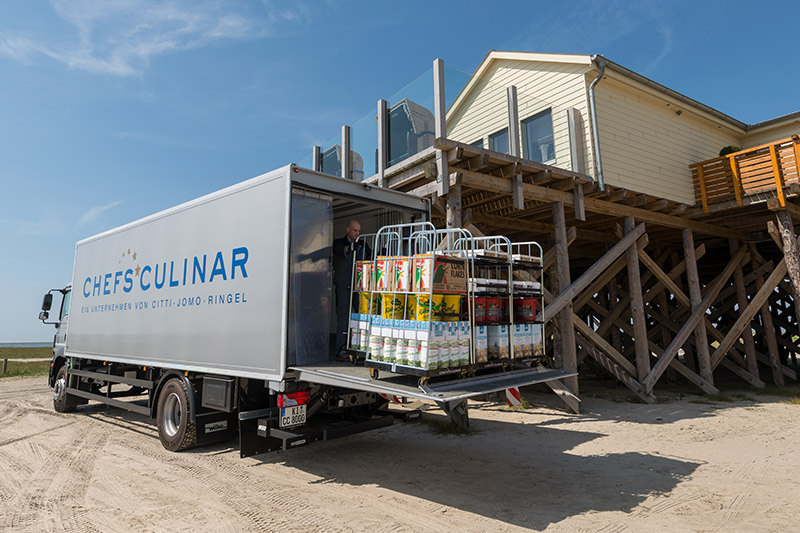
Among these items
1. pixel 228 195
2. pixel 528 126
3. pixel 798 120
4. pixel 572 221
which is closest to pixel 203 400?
pixel 228 195

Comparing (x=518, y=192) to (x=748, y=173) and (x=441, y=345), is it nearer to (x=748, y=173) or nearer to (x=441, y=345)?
(x=441, y=345)

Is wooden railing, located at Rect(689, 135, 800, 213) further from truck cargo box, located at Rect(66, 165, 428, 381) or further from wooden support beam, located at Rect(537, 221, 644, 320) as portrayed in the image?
truck cargo box, located at Rect(66, 165, 428, 381)

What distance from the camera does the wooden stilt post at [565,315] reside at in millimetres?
8875

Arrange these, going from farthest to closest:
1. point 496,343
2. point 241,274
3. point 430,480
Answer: point 241,274 → point 430,480 → point 496,343

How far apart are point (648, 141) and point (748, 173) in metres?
2.38

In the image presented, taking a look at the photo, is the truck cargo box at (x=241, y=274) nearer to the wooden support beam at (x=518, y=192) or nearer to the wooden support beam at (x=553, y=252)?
the wooden support beam at (x=518, y=192)

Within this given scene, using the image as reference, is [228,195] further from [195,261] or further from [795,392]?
[795,392]

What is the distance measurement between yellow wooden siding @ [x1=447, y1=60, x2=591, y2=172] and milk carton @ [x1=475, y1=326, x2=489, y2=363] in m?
6.44

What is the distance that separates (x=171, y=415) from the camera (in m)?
6.27

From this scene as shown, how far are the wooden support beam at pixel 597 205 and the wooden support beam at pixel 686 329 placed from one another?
3.24 ft

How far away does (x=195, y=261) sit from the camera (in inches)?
233

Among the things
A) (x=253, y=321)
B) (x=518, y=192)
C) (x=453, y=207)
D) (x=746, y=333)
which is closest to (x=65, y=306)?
(x=253, y=321)

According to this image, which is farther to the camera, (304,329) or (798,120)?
(798,120)

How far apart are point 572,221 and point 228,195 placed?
878cm
